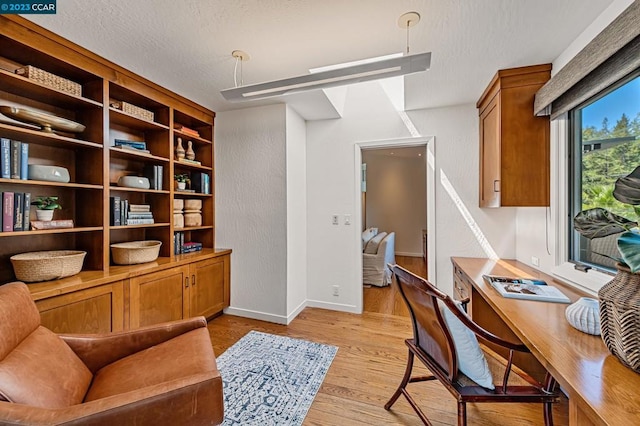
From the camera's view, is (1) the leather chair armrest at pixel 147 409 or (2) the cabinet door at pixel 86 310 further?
(2) the cabinet door at pixel 86 310

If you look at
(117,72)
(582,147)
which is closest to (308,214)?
(117,72)

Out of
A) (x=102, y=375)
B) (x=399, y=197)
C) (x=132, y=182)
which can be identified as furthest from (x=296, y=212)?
(x=399, y=197)

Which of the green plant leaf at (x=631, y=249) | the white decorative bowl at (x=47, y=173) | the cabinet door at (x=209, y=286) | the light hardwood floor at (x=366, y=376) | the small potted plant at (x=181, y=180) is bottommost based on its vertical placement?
the light hardwood floor at (x=366, y=376)

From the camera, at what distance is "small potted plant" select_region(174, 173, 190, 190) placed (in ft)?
9.21

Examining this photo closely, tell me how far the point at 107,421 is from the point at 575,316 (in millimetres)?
1863

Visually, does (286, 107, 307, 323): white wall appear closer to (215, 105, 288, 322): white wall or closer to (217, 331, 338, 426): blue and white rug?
(215, 105, 288, 322): white wall

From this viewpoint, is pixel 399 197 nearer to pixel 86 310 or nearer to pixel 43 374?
pixel 86 310

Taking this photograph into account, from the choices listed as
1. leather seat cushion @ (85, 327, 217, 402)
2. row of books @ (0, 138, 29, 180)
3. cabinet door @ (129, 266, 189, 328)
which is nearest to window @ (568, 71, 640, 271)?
leather seat cushion @ (85, 327, 217, 402)

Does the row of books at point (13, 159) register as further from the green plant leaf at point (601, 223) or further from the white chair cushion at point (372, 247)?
the white chair cushion at point (372, 247)

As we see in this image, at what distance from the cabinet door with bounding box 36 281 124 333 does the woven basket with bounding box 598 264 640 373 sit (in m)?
2.73

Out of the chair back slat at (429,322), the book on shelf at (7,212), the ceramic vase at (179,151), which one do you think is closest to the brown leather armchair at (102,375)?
the book on shelf at (7,212)

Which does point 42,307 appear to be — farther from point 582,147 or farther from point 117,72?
point 582,147

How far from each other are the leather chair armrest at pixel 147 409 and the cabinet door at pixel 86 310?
106cm

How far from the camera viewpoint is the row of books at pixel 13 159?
1.58 metres
